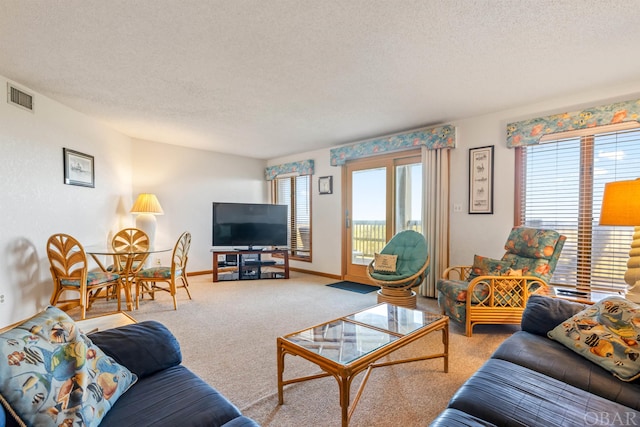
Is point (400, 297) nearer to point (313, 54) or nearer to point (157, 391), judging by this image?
point (313, 54)

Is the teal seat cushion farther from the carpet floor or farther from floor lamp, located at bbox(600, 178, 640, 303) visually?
floor lamp, located at bbox(600, 178, 640, 303)

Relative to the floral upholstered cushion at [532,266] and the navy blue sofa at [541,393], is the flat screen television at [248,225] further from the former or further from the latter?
the navy blue sofa at [541,393]

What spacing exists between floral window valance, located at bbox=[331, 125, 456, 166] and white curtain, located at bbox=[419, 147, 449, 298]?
0.39 feet

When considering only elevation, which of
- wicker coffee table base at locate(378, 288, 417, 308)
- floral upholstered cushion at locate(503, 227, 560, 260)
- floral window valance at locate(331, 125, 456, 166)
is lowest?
wicker coffee table base at locate(378, 288, 417, 308)

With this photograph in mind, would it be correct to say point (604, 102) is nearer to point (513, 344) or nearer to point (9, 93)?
point (513, 344)

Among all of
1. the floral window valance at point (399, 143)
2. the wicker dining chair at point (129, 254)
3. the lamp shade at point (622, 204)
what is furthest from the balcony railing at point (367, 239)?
the wicker dining chair at point (129, 254)

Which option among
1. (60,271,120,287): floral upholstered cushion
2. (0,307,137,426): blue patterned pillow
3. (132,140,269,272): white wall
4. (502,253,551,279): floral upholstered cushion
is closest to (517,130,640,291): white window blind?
(502,253,551,279): floral upholstered cushion

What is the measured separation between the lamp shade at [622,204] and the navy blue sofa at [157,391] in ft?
8.35

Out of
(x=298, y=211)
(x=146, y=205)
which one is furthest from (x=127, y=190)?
(x=298, y=211)

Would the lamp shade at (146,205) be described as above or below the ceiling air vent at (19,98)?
below

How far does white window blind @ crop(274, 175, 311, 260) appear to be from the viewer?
5.93 m

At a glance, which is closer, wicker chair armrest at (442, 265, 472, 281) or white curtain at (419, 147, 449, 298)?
wicker chair armrest at (442, 265, 472, 281)

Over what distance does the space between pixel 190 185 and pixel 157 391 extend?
4776 mm

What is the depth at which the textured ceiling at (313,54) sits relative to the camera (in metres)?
1.86
